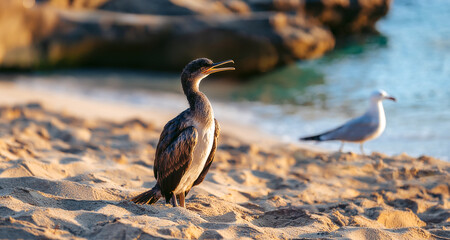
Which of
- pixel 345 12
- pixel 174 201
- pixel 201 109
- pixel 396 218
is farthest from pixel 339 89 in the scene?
pixel 174 201

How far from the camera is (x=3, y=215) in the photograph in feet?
11.8

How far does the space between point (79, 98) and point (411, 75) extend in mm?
7545

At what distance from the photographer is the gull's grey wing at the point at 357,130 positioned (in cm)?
713

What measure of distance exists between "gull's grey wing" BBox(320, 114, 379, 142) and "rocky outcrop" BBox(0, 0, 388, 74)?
677 cm

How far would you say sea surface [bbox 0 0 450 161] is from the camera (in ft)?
29.9

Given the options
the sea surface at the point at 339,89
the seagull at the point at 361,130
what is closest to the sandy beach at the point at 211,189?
the seagull at the point at 361,130

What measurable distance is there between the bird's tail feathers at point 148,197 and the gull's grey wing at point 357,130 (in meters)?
3.37

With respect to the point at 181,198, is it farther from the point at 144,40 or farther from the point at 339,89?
the point at 144,40

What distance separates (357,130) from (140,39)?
8.09m

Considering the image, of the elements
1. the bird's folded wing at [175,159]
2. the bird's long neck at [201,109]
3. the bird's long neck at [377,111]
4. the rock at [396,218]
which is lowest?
the rock at [396,218]

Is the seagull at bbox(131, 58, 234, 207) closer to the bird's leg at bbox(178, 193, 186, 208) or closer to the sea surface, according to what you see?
the bird's leg at bbox(178, 193, 186, 208)

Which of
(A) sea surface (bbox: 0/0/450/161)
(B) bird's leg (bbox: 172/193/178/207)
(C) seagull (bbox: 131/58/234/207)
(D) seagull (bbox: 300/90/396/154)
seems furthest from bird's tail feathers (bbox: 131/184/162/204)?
(A) sea surface (bbox: 0/0/450/161)

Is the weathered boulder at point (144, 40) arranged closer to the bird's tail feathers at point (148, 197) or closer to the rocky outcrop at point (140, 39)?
the rocky outcrop at point (140, 39)

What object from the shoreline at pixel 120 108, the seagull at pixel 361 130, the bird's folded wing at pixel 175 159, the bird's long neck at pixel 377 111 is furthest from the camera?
the shoreline at pixel 120 108
